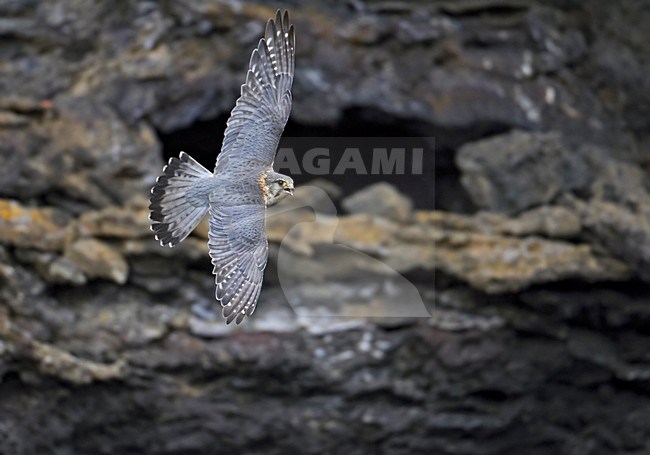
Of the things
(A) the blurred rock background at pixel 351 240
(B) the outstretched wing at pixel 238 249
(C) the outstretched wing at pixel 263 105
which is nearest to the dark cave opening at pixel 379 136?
(A) the blurred rock background at pixel 351 240

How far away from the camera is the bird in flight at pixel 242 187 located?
3.57 meters

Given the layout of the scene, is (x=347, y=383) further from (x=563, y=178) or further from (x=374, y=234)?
(x=563, y=178)

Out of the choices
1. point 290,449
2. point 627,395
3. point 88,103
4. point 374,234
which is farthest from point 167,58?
point 627,395

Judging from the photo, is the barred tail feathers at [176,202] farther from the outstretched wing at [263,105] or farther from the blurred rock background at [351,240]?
the blurred rock background at [351,240]

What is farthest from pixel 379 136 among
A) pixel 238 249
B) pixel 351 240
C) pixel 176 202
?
pixel 176 202

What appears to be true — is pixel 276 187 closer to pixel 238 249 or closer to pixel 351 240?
pixel 238 249

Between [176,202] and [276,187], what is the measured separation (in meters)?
0.36

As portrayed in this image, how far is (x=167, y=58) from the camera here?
20.2 ft

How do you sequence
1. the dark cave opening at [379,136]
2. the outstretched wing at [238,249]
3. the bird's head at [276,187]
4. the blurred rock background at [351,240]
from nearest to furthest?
the bird's head at [276,187]
the outstretched wing at [238,249]
the blurred rock background at [351,240]
the dark cave opening at [379,136]

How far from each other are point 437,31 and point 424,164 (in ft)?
2.68

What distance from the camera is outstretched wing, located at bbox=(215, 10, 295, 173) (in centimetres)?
370

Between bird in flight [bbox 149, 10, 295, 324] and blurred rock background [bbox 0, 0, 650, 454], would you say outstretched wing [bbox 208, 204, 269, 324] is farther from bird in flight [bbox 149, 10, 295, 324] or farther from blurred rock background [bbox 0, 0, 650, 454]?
blurred rock background [bbox 0, 0, 650, 454]

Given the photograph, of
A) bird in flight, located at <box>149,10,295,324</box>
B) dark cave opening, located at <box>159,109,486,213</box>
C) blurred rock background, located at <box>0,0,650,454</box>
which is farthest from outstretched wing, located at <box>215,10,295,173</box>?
dark cave opening, located at <box>159,109,486,213</box>

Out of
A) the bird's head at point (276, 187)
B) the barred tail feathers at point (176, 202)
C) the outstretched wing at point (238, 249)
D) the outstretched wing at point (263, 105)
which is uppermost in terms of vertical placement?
the outstretched wing at point (263, 105)
